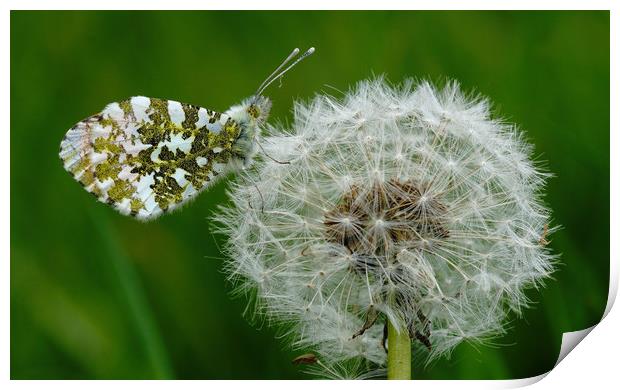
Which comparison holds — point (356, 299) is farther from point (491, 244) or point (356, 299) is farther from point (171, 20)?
point (171, 20)

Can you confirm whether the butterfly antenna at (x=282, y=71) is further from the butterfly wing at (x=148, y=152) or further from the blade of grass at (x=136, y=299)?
the blade of grass at (x=136, y=299)

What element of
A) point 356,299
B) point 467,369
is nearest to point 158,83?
point 356,299

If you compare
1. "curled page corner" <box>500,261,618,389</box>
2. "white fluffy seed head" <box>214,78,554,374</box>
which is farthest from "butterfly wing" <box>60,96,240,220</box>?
"curled page corner" <box>500,261,618,389</box>

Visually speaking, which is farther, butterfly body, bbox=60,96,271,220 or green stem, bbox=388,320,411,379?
butterfly body, bbox=60,96,271,220

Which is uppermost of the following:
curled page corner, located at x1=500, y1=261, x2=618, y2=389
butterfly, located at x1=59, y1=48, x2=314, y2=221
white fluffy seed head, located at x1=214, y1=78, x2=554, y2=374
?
butterfly, located at x1=59, y1=48, x2=314, y2=221

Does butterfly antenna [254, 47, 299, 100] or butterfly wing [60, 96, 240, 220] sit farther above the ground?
butterfly antenna [254, 47, 299, 100]

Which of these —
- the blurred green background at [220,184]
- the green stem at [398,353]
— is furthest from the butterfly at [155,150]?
the green stem at [398,353]

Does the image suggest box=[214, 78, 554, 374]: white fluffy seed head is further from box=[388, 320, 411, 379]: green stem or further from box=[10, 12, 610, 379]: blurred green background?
box=[10, 12, 610, 379]: blurred green background
